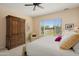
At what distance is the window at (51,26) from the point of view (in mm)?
2227

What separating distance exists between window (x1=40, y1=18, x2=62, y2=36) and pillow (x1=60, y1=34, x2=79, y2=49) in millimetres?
205

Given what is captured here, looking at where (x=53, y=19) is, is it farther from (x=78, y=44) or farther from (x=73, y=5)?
(x=78, y=44)

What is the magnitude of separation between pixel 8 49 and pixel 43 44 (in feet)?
2.01

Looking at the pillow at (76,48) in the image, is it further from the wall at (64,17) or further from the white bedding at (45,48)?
the wall at (64,17)

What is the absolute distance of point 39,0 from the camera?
7.07 ft

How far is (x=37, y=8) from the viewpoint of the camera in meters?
2.20

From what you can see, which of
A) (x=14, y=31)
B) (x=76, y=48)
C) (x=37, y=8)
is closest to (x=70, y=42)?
(x=76, y=48)

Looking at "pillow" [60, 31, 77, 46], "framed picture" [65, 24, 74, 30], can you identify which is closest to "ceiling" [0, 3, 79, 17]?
"framed picture" [65, 24, 74, 30]

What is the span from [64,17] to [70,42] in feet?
1.47

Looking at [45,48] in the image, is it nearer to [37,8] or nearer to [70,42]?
[70,42]

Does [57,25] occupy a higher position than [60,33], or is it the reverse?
[57,25]

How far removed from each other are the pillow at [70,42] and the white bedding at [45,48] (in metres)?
0.09

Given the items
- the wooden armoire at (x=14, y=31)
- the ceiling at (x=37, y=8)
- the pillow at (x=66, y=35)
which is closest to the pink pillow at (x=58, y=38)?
the pillow at (x=66, y=35)

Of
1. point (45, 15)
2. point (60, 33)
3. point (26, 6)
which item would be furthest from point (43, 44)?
point (26, 6)
